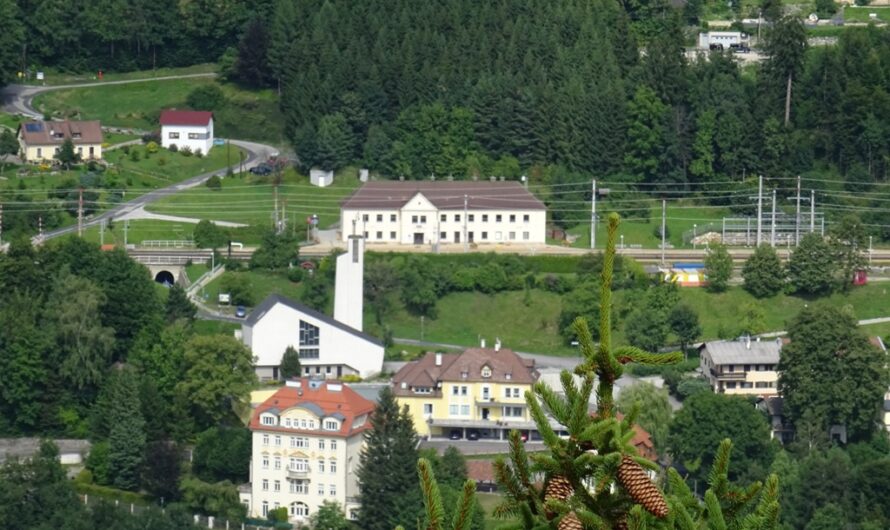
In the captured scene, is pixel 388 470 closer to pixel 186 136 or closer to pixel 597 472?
pixel 186 136

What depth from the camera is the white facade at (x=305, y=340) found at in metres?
67.6

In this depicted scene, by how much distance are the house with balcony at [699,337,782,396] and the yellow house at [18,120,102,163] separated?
87.2 ft

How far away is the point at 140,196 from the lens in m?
80.4

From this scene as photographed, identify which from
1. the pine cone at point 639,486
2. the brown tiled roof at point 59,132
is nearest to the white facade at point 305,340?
the brown tiled roof at point 59,132

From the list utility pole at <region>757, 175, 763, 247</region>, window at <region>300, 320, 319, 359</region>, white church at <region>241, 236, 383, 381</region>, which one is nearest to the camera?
white church at <region>241, 236, 383, 381</region>

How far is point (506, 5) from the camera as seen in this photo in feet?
295

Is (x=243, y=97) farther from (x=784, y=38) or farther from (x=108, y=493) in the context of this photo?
(x=108, y=493)

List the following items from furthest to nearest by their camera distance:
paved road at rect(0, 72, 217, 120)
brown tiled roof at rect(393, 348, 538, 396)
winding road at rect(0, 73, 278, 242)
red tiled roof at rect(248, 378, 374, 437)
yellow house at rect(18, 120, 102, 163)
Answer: paved road at rect(0, 72, 217, 120), yellow house at rect(18, 120, 102, 163), winding road at rect(0, 73, 278, 242), brown tiled roof at rect(393, 348, 538, 396), red tiled roof at rect(248, 378, 374, 437)

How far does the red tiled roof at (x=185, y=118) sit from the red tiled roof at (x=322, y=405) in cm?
2477

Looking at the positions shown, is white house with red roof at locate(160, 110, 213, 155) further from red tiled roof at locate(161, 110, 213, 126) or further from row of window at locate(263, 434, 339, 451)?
row of window at locate(263, 434, 339, 451)

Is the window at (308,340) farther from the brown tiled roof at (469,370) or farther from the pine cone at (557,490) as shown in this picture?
the pine cone at (557,490)

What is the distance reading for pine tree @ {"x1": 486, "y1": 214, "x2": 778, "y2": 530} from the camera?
8.93 m

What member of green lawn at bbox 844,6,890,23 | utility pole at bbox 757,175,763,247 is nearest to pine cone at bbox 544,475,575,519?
utility pole at bbox 757,175,763,247

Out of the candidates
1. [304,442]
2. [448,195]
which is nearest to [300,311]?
[304,442]
